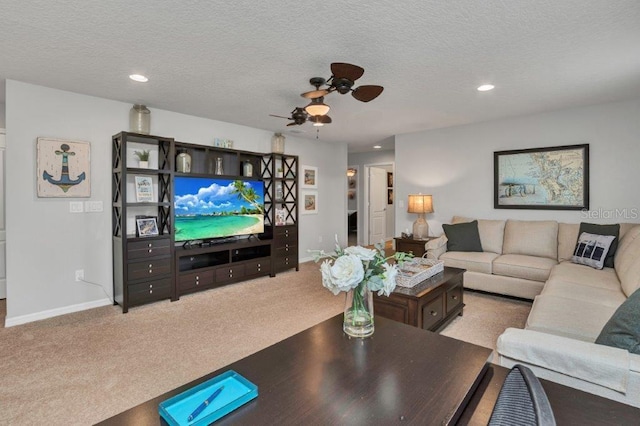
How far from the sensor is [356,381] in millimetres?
1141

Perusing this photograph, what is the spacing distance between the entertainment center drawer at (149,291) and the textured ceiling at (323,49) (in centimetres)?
215

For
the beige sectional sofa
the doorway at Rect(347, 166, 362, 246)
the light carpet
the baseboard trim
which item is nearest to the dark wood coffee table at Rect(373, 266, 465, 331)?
the light carpet

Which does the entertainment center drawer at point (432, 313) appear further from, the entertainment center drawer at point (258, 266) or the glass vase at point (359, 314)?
the entertainment center drawer at point (258, 266)

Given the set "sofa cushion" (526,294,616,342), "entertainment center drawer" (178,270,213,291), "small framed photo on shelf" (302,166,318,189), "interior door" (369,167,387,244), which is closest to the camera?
"sofa cushion" (526,294,616,342)

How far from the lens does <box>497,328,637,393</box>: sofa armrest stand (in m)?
1.25

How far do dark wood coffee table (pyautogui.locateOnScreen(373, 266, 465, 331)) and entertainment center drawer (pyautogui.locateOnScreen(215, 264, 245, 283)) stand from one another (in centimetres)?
241

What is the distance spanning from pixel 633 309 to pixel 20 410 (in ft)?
10.8

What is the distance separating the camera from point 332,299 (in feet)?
13.1

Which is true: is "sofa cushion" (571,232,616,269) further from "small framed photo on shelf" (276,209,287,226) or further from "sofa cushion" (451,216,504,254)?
"small framed photo on shelf" (276,209,287,226)

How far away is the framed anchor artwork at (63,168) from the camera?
3.41 meters

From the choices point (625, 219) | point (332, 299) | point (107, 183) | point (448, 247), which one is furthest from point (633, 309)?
point (107, 183)

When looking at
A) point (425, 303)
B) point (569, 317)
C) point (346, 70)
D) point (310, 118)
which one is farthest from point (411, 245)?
point (346, 70)

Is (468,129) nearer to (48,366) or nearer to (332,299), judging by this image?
(332,299)

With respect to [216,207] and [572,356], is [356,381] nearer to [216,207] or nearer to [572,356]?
[572,356]
